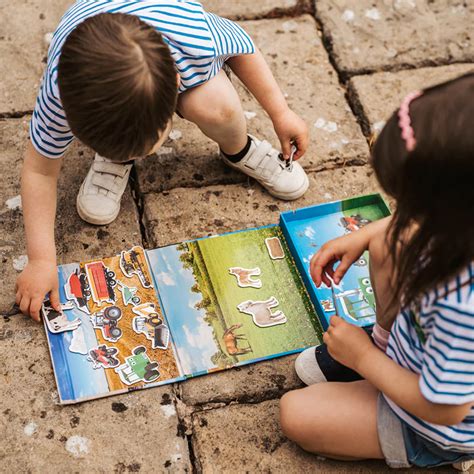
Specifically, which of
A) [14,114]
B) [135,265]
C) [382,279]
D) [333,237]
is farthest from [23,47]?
[382,279]

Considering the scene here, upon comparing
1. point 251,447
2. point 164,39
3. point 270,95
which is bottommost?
point 251,447

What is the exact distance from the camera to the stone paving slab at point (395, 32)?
75.1 inches

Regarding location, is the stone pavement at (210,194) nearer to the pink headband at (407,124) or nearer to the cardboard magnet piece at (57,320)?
the cardboard magnet piece at (57,320)

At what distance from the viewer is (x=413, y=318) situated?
1.04m

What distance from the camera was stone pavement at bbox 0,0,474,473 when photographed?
4.16ft

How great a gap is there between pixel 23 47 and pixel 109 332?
89cm

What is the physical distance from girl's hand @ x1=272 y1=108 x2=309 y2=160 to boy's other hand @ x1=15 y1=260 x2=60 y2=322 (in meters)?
0.56

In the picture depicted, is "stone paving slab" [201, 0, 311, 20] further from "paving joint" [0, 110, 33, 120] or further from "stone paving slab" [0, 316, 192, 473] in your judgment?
"stone paving slab" [0, 316, 192, 473]

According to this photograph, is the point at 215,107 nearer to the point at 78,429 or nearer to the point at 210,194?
the point at 210,194

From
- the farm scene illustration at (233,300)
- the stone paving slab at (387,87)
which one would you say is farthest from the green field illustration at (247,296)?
the stone paving slab at (387,87)

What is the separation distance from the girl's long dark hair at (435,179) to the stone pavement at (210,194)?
507mm

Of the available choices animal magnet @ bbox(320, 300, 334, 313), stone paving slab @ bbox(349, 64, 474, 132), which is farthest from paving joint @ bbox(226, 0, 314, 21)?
animal magnet @ bbox(320, 300, 334, 313)

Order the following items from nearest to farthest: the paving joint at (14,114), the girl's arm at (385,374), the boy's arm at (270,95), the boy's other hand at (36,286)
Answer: the girl's arm at (385,374), the boy's other hand at (36,286), the boy's arm at (270,95), the paving joint at (14,114)

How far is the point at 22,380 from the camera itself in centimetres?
133
